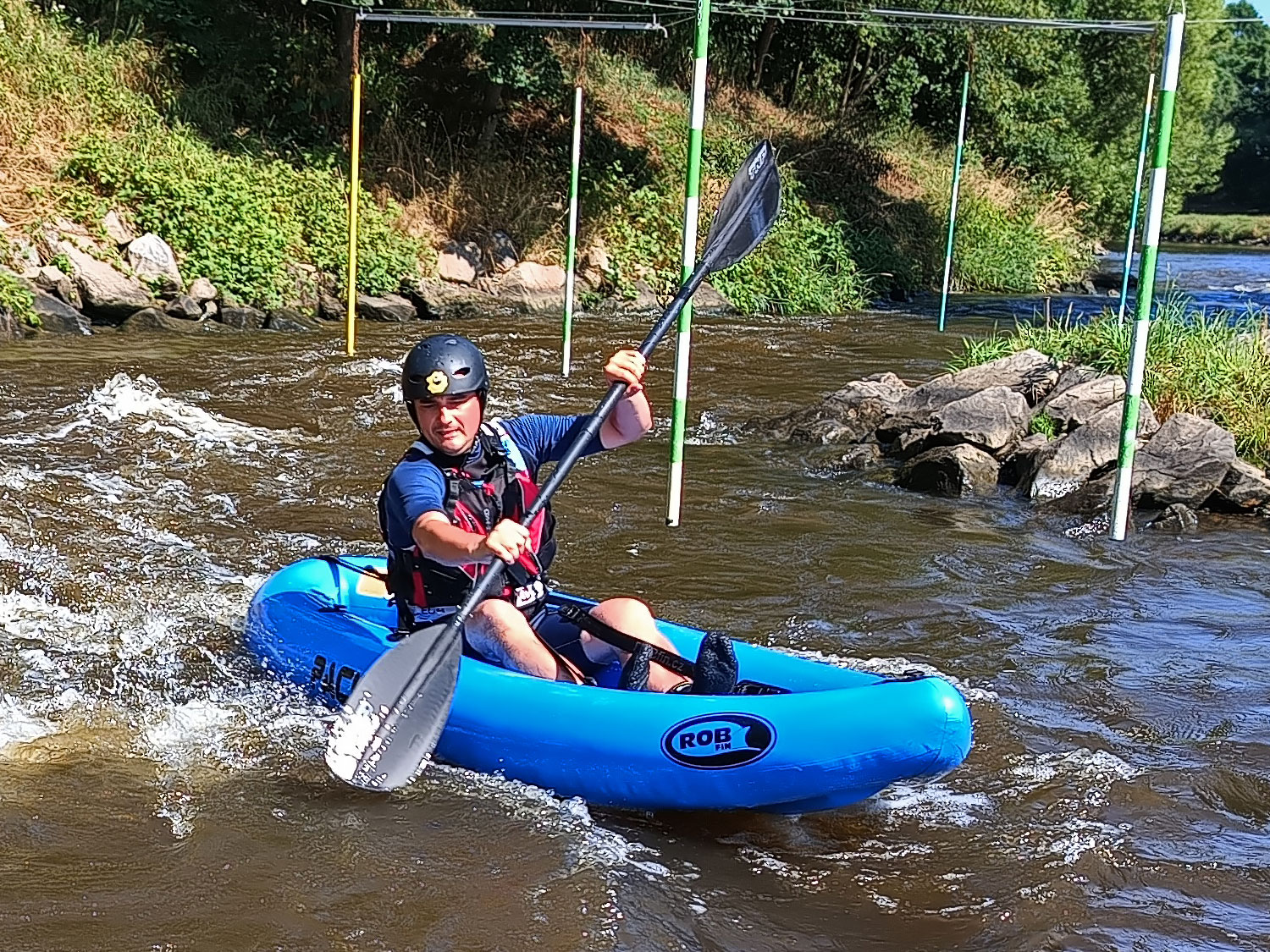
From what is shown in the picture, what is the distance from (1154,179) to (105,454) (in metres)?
5.07

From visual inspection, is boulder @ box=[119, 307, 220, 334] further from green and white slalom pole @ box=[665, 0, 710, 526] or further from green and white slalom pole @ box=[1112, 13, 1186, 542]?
green and white slalom pole @ box=[1112, 13, 1186, 542]

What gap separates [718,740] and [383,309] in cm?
979

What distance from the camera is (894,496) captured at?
255 inches

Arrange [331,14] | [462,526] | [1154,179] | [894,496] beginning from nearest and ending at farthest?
[462,526], [1154,179], [894,496], [331,14]

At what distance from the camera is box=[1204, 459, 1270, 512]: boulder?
6.19 meters

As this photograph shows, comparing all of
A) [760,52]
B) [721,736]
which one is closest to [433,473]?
[721,736]

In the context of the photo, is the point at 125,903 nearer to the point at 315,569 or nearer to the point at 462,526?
the point at 462,526

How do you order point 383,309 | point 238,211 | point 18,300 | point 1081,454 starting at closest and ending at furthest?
point 1081,454 → point 18,300 → point 238,211 → point 383,309

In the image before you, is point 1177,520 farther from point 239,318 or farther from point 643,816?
point 239,318

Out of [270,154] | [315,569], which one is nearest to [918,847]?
[315,569]

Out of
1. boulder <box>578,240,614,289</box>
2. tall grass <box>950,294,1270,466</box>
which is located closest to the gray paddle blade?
tall grass <box>950,294,1270,466</box>

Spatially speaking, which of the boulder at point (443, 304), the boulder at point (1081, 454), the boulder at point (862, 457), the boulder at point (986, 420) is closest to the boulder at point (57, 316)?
the boulder at point (443, 304)

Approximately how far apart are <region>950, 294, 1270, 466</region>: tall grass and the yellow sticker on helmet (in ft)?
16.3

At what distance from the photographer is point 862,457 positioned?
7168 millimetres
